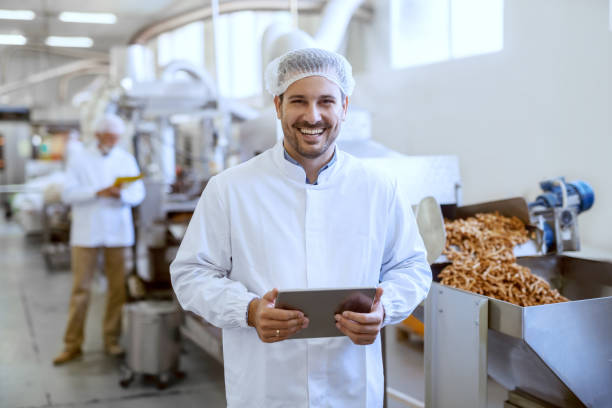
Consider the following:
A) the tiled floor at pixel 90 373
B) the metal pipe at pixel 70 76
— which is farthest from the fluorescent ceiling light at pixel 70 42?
the tiled floor at pixel 90 373

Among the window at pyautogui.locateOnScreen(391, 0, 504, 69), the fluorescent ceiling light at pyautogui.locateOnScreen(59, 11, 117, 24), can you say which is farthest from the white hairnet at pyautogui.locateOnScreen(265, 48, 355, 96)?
the fluorescent ceiling light at pyautogui.locateOnScreen(59, 11, 117, 24)

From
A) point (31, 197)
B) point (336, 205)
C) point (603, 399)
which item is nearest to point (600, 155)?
point (603, 399)

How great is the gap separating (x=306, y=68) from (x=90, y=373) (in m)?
2.73

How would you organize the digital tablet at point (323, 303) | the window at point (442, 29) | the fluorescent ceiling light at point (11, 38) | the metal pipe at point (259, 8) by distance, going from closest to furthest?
1. the digital tablet at point (323, 303)
2. the window at point (442, 29)
3. the metal pipe at point (259, 8)
4. the fluorescent ceiling light at point (11, 38)

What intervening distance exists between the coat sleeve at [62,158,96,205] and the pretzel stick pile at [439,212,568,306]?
91.0 inches

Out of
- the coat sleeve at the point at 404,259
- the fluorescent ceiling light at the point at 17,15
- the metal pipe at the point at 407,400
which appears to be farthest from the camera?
the fluorescent ceiling light at the point at 17,15

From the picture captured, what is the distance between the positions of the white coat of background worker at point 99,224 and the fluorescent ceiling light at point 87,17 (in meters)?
6.12

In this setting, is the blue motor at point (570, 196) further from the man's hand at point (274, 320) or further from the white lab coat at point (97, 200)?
the white lab coat at point (97, 200)

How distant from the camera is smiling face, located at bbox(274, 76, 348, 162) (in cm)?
137

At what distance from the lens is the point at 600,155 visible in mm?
3535

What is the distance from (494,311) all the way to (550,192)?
2.88 ft

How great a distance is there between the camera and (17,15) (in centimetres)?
887

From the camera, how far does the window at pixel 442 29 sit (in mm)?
4547

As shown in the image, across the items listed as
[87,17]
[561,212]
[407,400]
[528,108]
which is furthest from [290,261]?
[87,17]
